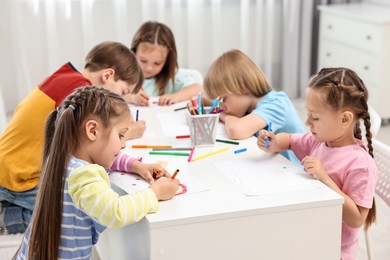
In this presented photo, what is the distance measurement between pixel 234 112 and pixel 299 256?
2.55ft

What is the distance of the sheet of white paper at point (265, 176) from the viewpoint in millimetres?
1684

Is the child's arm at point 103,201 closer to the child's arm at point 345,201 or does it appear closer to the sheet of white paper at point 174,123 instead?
the child's arm at point 345,201

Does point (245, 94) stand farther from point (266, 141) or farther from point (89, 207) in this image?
point (89, 207)

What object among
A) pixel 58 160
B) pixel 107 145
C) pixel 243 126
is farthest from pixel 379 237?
pixel 58 160

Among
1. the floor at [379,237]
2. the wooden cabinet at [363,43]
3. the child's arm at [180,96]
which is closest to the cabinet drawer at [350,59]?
the wooden cabinet at [363,43]

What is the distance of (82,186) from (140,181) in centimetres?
27

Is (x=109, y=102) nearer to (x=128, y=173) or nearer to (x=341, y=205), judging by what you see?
(x=128, y=173)

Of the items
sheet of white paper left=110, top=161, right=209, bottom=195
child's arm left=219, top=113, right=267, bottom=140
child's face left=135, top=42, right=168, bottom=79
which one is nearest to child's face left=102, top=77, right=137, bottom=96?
child's arm left=219, top=113, right=267, bottom=140

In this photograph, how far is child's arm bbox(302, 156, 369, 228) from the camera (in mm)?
1707

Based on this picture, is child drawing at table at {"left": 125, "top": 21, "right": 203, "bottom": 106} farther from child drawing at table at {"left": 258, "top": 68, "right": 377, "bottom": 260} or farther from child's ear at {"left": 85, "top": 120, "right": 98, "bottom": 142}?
child's ear at {"left": 85, "top": 120, "right": 98, "bottom": 142}

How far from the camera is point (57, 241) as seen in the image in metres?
1.58

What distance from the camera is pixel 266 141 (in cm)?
195

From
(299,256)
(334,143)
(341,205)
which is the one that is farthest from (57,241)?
(334,143)

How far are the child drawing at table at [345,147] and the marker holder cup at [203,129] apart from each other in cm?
33
